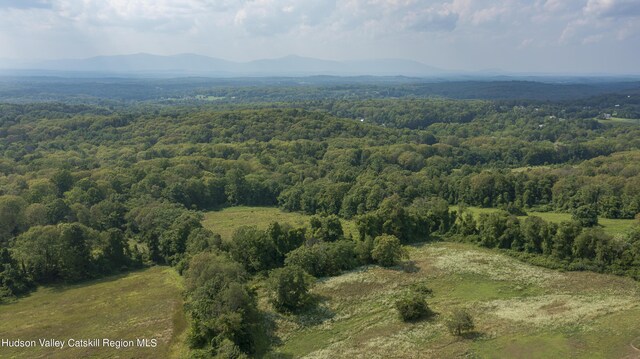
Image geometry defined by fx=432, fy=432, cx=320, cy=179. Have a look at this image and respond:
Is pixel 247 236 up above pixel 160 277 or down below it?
above

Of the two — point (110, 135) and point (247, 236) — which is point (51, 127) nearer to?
point (110, 135)

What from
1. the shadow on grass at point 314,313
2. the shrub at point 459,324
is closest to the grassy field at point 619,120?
the shrub at point 459,324

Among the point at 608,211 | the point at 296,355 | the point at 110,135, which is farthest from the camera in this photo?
the point at 110,135

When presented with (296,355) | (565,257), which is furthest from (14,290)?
(565,257)

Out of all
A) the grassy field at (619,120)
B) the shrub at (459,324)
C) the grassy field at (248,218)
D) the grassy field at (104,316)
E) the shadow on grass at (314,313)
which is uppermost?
the grassy field at (619,120)

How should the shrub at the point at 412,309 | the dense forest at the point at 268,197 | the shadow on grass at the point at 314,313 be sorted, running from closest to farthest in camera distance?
the shrub at the point at 412,309, the shadow on grass at the point at 314,313, the dense forest at the point at 268,197

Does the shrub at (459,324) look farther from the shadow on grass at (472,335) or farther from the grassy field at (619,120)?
the grassy field at (619,120)
